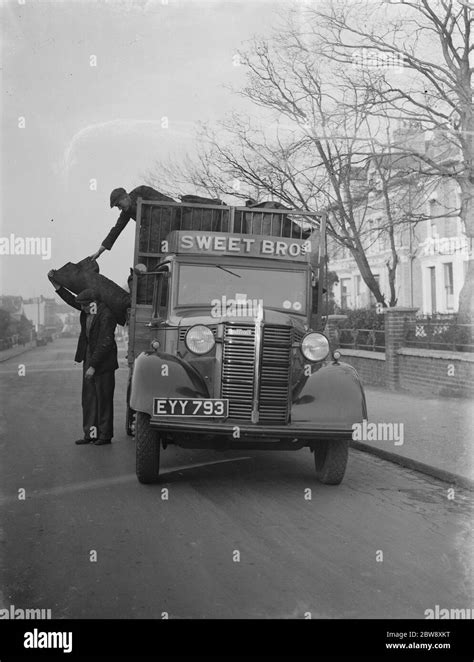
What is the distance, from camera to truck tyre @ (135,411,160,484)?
22.5ft

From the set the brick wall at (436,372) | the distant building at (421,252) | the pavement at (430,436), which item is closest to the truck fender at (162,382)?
the pavement at (430,436)

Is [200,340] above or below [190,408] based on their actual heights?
above

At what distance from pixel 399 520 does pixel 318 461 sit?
61.4 inches

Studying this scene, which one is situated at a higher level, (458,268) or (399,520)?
(458,268)

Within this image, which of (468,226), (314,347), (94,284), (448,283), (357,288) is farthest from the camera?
(357,288)

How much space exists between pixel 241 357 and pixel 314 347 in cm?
87

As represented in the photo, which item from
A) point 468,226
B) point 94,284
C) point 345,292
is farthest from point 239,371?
point 345,292

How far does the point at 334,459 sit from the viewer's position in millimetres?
7086

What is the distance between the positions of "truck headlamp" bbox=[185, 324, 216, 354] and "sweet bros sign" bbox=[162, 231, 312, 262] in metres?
1.36

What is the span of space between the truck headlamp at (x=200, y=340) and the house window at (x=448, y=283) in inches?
1058

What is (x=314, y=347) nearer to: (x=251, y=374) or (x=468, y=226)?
(x=251, y=374)

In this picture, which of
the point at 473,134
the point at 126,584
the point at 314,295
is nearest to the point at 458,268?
the point at 473,134
